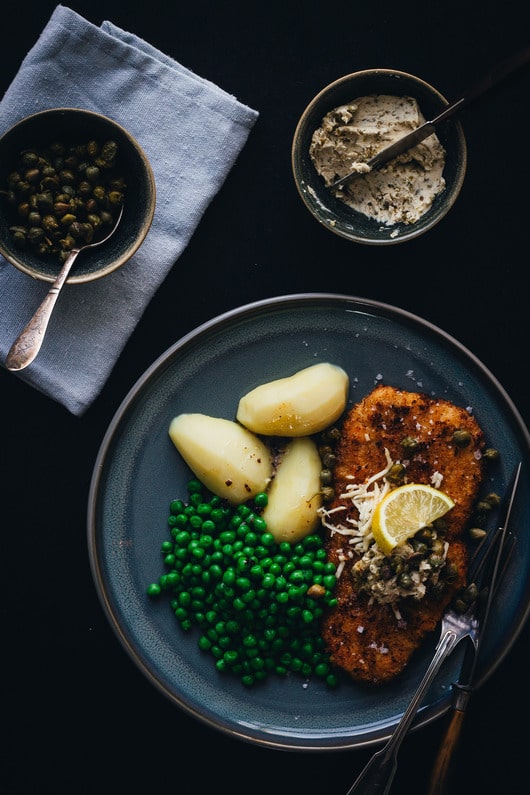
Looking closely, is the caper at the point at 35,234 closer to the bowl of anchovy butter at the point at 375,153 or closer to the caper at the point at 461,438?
the bowl of anchovy butter at the point at 375,153

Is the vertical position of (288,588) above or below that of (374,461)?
below

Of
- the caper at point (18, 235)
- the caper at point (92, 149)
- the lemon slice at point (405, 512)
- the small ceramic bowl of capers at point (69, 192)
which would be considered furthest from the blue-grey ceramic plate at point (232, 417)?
the caper at point (92, 149)

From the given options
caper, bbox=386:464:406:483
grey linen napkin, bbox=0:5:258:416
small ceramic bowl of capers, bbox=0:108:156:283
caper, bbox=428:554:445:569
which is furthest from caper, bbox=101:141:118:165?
caper, bbox=428:554:445:569

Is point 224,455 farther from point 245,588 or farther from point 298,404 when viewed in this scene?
point 245,588

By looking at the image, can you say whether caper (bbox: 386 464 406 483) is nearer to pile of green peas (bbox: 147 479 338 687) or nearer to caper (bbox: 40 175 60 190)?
pile of green peas (bbox: 147 479 338 687)

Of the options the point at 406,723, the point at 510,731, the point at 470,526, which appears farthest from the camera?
the point at 510,731

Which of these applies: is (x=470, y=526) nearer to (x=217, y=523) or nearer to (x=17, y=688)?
(x=217, y=523)

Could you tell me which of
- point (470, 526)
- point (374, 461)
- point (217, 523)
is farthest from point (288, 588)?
point (470, 526)
